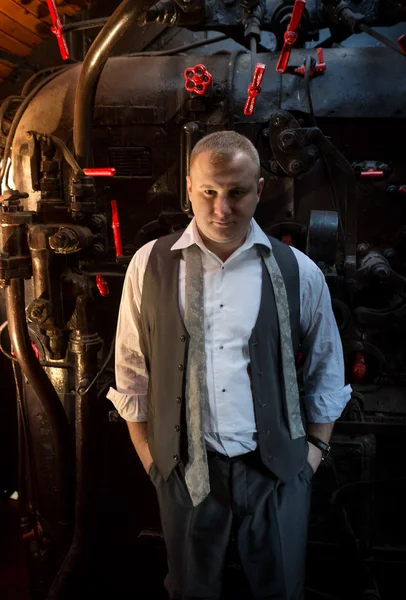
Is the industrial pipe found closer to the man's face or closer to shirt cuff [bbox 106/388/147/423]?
shirt cuff [bbox 106/388/147/423]

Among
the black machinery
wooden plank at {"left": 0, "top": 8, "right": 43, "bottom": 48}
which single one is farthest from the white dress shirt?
wooden plank at {"left": 0, "top": 8, "right": 43, "bottom": 48}

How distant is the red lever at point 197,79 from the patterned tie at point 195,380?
1019mm

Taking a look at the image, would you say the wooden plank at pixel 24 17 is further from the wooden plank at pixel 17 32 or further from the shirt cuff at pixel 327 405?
the shirt cuff at pixel 327 405

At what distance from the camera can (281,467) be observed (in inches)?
75.9

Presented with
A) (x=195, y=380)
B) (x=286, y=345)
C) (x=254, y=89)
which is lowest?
(x=195, y=380)

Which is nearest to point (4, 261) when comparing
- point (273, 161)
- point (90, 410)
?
point (90, 410)

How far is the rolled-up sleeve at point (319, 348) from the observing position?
6.49 ft

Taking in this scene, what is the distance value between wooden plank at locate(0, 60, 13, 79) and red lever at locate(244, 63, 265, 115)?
1.95 meters

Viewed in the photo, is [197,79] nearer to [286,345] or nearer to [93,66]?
[93,66]

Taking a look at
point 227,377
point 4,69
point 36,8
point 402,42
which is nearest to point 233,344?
point 227,377

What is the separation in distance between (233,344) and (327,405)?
1.75 ft

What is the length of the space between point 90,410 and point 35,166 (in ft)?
4.66

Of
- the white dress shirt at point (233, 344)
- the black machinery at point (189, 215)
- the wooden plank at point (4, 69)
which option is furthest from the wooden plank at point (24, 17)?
the white dress shirt at point (233, 344)

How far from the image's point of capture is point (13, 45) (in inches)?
131
